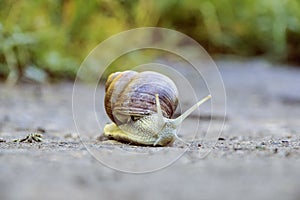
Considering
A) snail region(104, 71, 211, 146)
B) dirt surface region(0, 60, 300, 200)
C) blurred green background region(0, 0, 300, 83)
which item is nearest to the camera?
dirt surface region(0, 60, 300, 200)

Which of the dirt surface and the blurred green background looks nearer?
the dirt surface

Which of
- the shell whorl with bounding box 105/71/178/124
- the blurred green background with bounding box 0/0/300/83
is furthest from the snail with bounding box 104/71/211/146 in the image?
the blurred green background with bounding box 0/0/300/83

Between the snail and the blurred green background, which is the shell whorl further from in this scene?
the blurred green background

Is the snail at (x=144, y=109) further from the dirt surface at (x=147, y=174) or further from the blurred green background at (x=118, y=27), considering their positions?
the blurred green background at (x=118, y=27)

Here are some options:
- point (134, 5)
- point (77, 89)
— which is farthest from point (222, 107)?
point (134, 5)

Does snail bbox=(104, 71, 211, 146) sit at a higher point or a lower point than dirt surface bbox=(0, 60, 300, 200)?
higher

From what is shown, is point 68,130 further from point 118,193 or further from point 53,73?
point 53,73

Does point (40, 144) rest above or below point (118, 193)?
above
